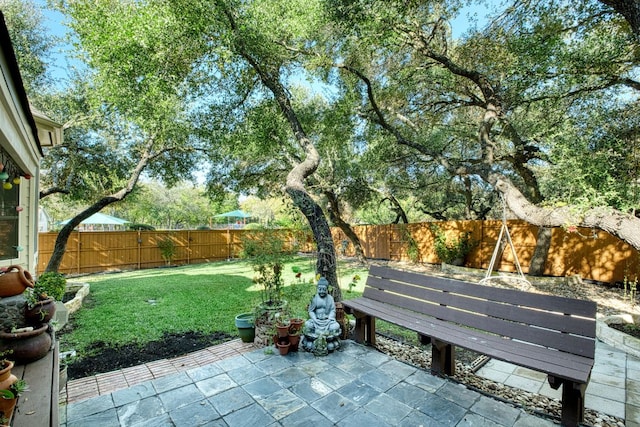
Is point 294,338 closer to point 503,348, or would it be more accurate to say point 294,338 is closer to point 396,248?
point 503,348

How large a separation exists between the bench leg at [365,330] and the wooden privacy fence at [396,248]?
1545 millimetres

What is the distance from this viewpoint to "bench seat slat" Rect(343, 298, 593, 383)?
2.24m

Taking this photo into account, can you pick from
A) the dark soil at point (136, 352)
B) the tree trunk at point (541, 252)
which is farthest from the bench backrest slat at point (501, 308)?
the tree trunk at point (541, 252)

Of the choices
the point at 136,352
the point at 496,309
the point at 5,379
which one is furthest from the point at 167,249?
the point at 496,309

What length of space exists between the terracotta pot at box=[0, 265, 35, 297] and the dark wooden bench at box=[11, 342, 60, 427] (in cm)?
55

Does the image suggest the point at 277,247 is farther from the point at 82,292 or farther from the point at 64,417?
the point at 82,292

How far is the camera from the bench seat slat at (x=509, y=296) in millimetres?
2502

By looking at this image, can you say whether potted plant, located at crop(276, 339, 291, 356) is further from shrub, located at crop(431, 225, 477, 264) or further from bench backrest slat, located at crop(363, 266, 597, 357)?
shrub, located at crop(431, 225, 477, 264)

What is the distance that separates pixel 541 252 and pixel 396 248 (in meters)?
5.45

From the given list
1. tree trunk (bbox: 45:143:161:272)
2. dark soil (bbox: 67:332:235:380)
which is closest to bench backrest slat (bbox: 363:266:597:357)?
dark soil (bbox: 67:332:235:380)

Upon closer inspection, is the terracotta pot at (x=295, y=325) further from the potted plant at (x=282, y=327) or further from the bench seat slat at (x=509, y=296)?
the bench seat slat at (x=509, y=296)

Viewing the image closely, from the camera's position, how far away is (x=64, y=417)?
7.64 feet

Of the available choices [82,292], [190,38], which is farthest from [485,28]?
[82,292]

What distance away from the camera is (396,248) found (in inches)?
520
